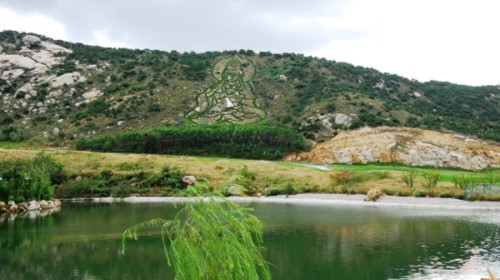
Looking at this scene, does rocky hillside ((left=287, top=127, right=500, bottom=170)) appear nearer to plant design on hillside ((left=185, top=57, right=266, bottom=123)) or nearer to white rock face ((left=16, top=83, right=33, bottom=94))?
plant design on hillside ((left=185, top=57, right=266, bottom=123))

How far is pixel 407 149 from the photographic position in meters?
72.4

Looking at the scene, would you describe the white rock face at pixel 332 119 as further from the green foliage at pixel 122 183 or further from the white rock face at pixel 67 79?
the white rock face at pixel 67 79

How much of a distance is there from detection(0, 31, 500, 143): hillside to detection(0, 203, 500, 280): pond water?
44.7 meters

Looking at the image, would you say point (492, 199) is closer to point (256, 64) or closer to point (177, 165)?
point (177, 165)

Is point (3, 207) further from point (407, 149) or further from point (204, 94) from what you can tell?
point (204, 94)

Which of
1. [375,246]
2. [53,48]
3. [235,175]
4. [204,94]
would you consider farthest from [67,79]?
[375,246]

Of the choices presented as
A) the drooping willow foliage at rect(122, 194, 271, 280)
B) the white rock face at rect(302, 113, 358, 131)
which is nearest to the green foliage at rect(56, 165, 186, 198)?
the white rock face at rect(302, 113, 358, 131)

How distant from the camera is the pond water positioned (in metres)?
23.0

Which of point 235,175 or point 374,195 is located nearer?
point 374,195

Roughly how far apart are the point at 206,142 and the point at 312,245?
174 ft

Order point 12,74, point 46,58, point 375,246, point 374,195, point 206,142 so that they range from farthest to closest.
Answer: point 46,58 < point 12,74 < point 206,142 < point 374,195 < point 375,246

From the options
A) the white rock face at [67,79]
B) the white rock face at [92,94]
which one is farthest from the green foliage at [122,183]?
the white rock face at [67,79]

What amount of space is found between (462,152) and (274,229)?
153 feet

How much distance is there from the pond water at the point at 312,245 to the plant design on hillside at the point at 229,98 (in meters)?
51.0
